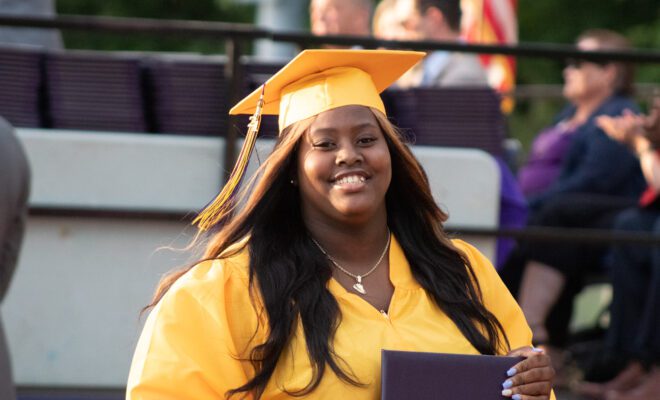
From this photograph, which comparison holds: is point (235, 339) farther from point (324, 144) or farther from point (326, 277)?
point (324, 144)

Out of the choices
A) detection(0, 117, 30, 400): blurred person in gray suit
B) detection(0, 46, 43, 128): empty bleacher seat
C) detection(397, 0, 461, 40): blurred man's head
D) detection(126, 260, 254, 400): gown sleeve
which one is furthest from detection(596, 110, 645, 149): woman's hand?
detection(126, 260, 254, 400): gown sleeve

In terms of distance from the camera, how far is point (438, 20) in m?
6.83

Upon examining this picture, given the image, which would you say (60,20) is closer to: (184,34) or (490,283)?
(184,34)

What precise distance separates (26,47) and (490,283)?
9.66 feet


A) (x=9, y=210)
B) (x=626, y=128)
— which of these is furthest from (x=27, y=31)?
(x=626, y=128)

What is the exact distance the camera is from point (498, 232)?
5.88 meters

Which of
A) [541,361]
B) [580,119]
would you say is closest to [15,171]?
[541,361]

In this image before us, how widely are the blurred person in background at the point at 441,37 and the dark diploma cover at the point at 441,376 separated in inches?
128

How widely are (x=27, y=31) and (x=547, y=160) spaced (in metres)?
2.83

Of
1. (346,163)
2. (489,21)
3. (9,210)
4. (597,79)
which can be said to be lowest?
(9,210)

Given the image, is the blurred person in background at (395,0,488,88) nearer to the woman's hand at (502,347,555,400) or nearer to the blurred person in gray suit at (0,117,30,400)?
the blurred person in gray suit at (0,117,30,400)

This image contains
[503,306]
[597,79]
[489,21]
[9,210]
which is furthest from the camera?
[489,21]

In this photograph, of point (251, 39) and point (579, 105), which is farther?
point (579, 105)

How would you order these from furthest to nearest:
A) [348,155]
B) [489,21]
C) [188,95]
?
[489,21] → [188,95] → [348,155]
